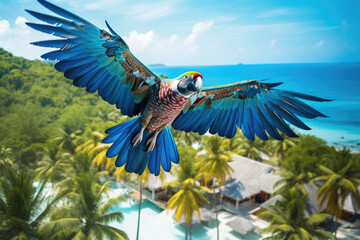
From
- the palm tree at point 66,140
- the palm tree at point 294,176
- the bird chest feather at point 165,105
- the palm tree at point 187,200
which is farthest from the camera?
the palm tree at point 66,140

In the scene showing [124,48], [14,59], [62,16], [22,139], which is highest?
[14,59]

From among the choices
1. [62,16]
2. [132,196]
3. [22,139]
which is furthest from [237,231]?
[22,139]

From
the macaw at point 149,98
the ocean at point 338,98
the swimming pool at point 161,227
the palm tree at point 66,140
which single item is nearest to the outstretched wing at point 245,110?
the macaw at point 149,98

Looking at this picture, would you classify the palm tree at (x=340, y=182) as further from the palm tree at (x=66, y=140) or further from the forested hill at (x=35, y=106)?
the forested hill at (x=35, y=106)

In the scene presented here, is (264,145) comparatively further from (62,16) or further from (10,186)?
(62,16)

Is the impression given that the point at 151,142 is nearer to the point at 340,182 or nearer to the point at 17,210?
the point at 17,210

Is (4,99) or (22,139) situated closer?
(22,139)

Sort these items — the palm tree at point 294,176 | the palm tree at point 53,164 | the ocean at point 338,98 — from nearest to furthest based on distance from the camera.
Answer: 1. the palm tree at point 294,176
2. the palm tree at point 53,164
3. the ocean at point 338,98
